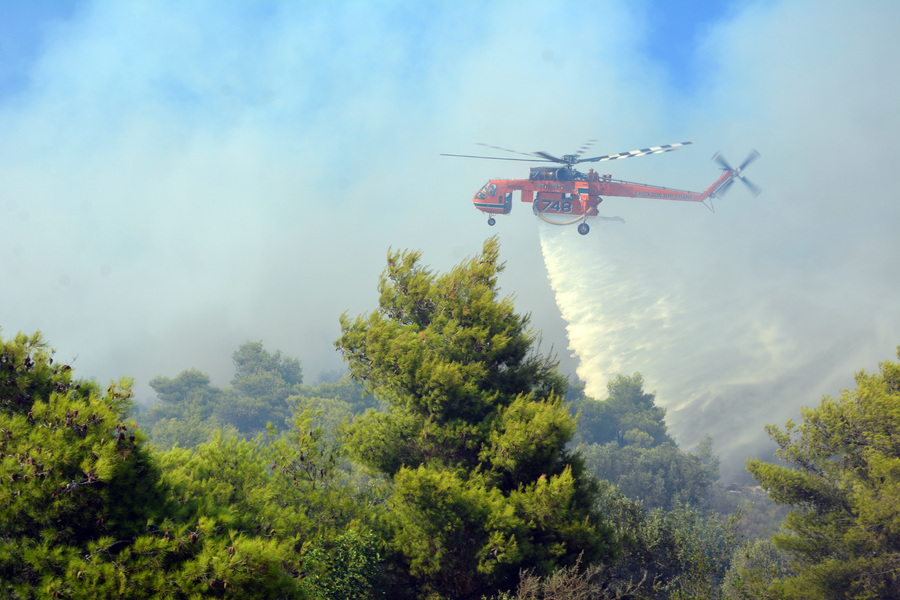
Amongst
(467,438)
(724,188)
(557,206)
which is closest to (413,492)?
(467,438)

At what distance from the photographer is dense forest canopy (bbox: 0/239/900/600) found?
871 cm

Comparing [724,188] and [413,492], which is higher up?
[724,188]

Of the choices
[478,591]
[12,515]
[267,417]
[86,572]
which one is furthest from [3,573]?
[267,417]

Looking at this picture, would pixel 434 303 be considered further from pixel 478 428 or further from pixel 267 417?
pixel 267 417

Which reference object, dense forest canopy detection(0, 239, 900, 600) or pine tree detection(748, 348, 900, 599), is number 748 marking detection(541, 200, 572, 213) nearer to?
dense forest canopy detection(0, 239, 900, 600)

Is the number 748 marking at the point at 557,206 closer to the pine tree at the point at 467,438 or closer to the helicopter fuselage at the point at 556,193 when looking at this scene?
the helicopter fuselage at the point at 556,193

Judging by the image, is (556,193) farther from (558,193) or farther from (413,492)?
(413,492)

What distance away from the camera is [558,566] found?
46.9 feet

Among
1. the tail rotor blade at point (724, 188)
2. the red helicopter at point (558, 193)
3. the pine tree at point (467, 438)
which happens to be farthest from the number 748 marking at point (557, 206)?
the pine tree at point (467, 438)

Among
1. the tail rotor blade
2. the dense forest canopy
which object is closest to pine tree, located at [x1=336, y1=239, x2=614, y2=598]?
the dense forest canopy

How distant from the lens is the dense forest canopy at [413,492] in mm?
8711

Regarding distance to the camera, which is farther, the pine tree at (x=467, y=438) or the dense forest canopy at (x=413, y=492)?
the pine tree at (x=467, y=438)

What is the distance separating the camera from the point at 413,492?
13.7m

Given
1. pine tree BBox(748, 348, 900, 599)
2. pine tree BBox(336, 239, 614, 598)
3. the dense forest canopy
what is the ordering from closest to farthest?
1. the dense forest canopy
2. pine tree BBox(336, 239, 614, 598)
3. pine tree BBox(748, 348, 900, 599)
